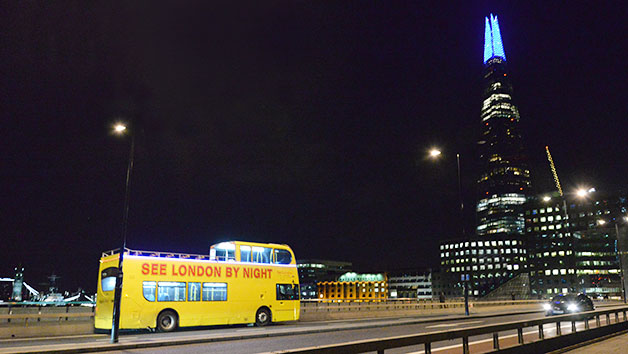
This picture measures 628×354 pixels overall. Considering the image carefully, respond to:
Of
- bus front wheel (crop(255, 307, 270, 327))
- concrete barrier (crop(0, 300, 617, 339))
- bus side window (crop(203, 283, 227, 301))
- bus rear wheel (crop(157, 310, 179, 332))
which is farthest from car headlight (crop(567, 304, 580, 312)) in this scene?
bus rear wheel (crop(157, 310, 179, 332))

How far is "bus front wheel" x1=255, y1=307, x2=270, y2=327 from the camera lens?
23.8 metres

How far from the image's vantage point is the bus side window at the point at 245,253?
23.5 meters

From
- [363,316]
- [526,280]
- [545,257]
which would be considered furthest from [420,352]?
[545,257]

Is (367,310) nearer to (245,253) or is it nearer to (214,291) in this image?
(245,253)

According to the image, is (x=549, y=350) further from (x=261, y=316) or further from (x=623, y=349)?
(x=261, y=316)

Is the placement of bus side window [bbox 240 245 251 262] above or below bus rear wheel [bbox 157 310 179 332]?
above

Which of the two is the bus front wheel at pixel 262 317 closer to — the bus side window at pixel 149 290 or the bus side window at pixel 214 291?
the bus side window at pixel 214 291

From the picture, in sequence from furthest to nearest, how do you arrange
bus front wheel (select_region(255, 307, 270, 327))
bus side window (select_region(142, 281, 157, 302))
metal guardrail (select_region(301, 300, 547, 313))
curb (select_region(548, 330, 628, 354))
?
metal guardrail (select_region(301, 300, 547, 313))
bus front wheel (select_region(255, 307, 270, 327))
bus side window (select_region(142, 281, 157, 302))
curb (select_region(548, 330, 628, 354))

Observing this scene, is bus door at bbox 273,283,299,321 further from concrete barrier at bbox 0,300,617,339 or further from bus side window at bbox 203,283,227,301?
bus side window at bbox 203,283,227,301

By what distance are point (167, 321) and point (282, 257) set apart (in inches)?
274

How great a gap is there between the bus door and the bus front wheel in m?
0.43

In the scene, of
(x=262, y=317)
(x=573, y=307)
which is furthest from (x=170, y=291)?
(x=573, y=307)

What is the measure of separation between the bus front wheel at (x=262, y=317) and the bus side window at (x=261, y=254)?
7.83 ft

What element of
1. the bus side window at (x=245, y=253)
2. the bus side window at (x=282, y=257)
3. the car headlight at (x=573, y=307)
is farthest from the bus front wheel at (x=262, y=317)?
the car headlight at (x=573, y=307)
